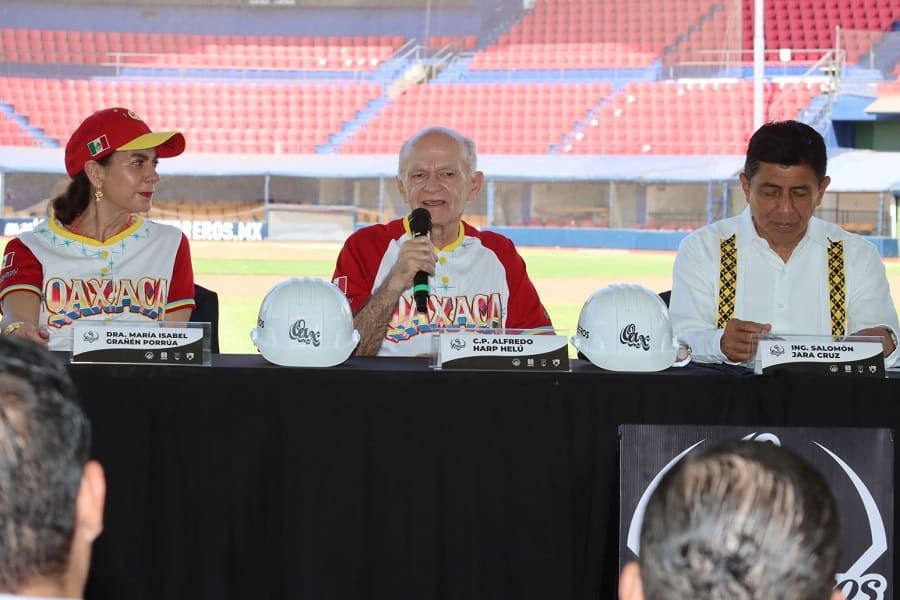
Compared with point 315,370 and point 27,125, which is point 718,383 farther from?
point 27,125

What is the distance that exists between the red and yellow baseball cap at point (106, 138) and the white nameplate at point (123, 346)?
2.82 feet

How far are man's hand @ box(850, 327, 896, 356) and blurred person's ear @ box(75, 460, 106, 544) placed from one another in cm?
186

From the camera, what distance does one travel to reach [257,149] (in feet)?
55.8

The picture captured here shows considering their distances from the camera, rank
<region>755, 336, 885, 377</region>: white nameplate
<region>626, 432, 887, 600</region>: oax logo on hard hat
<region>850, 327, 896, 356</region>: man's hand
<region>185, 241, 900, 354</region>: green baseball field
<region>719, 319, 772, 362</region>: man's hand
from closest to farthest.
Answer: <region>626, 432, 887, 600</region>: oax logo on hard hat
<region>755, 336, 885, 377</region>: white nameplate
<region>719, 319, 772, 362</region>: man's hand
<region>850, 327, 896, 356</region>: man's hand
<region>185, 241, 900, 354</region>: green baseball field

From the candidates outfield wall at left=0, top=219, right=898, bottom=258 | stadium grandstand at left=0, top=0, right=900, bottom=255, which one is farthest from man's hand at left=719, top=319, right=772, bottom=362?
outfield wall at left=0, top=219, right=898, bottom=258

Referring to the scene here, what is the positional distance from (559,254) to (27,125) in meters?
7.54

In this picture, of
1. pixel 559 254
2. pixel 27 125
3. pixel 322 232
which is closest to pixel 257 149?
pixel 322 232

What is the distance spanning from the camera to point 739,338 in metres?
2.22

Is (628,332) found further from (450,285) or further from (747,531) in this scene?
(747,531)

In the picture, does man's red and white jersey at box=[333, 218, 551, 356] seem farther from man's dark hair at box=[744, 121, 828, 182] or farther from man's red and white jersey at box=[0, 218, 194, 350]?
man's dark hair at box=[744, 121, 828, 182]

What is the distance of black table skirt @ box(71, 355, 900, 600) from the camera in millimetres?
2029

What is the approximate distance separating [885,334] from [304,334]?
1195mm

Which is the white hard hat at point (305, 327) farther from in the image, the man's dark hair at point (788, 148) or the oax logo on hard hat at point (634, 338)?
the man's dark hair at point (788, 148)

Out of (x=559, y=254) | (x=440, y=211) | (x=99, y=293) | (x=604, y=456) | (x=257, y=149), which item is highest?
(x=257, y=149)
